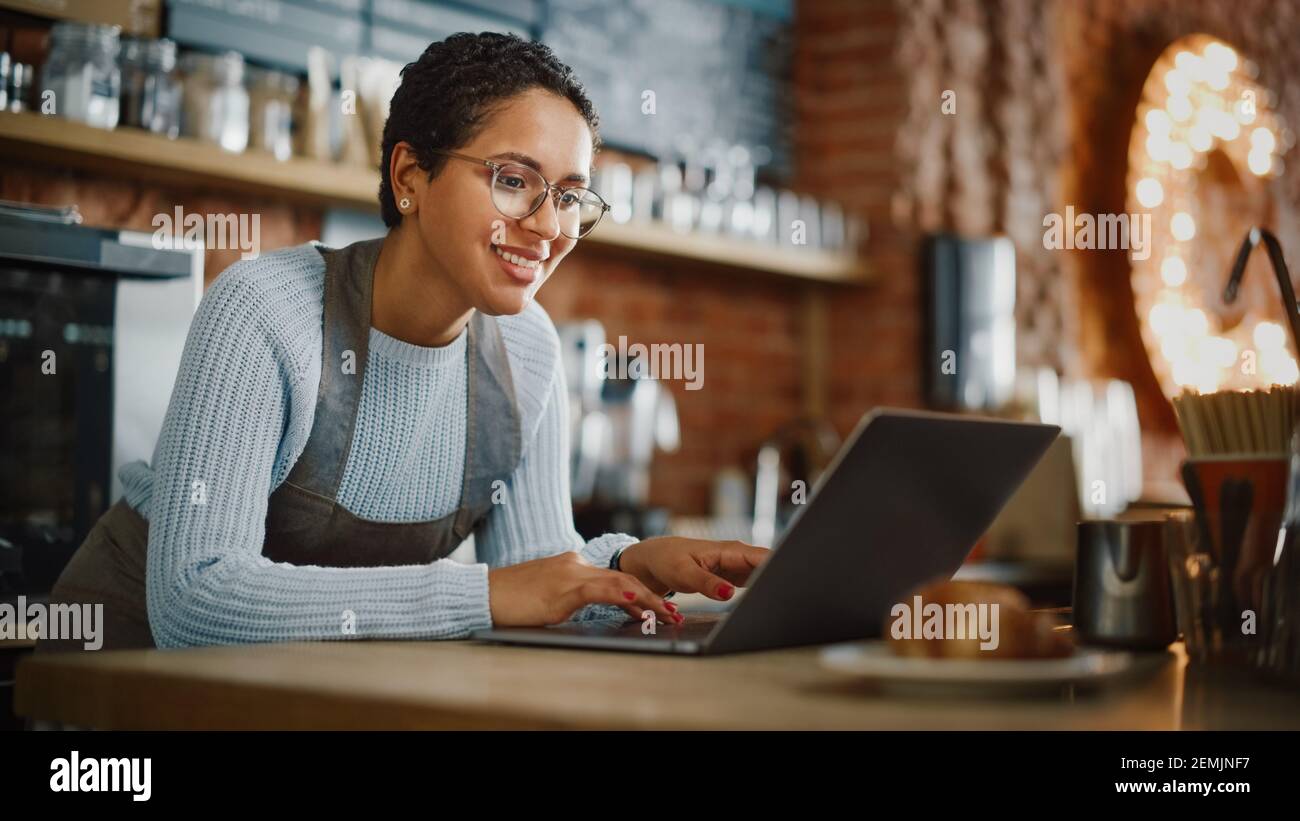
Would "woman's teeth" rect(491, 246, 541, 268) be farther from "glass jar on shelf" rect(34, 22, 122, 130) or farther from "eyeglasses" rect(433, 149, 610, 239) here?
"glass jar on shelf" rect(34, 22, 122, 130)

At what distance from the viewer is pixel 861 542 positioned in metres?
1.10

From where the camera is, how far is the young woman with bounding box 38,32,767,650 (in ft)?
4.12

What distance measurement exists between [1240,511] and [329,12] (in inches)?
98.0

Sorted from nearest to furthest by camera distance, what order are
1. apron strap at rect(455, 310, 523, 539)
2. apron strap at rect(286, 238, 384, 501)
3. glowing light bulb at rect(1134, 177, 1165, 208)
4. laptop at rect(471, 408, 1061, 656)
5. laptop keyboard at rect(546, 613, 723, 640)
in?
laptop at rect(471, 408, 1061, 656) → laptop keyboard at rect(546, 613, 723, 640) → apron strap at rect(286, 238, 384, 501) → apron strap at rect(455, 310, 523, 539) → glowing light bulb at rect(1134, 177, 1165, 208)

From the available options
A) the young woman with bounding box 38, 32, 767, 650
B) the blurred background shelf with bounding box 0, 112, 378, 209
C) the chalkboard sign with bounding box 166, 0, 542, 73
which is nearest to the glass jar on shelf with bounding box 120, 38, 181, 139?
the blurred background shelf with bounding box 0, 112, 378, 209

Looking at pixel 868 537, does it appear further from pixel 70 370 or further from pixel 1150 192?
pixel 1150 192

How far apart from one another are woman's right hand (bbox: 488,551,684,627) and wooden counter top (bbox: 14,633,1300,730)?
121 mm

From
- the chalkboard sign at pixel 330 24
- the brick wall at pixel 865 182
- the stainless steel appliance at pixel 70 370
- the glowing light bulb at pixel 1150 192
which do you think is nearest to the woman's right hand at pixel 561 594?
the stainless steel appliance at pixel 70 370

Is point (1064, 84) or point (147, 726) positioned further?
point (1064, 84)

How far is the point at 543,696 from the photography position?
2.77 feet

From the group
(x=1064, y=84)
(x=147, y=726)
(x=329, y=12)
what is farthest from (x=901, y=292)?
(x=147, y=726)

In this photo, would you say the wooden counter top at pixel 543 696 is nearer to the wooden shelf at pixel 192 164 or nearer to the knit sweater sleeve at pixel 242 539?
the knit sweater sleeve at pixel 242 539

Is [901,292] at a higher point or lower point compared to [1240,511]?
higher
